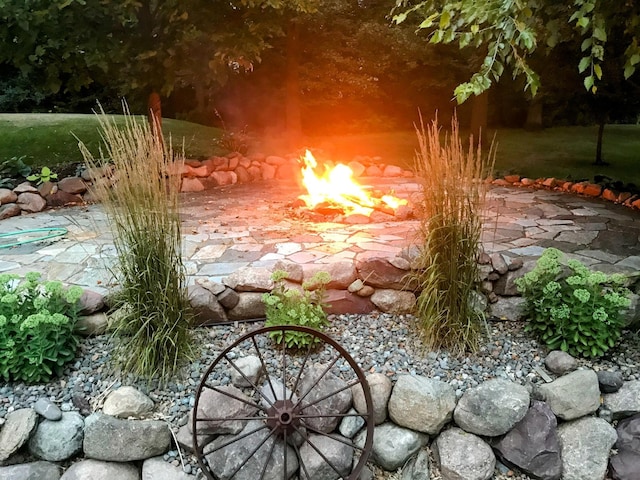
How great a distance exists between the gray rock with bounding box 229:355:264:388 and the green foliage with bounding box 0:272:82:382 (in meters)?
0.79

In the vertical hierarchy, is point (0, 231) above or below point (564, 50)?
below

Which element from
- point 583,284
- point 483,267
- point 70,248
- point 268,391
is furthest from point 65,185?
point 583,284

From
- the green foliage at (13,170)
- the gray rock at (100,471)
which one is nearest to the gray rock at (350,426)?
the gray rock at (100,471)

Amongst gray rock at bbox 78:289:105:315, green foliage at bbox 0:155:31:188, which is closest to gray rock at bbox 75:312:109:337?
gray rock at bbox 78:289:105:315

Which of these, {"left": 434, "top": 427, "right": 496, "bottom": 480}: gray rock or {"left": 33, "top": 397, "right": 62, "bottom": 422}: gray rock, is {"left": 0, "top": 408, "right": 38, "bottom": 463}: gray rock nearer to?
{"left": 33, "top": 397, "right": 62, "bottom": 422}: gray rock

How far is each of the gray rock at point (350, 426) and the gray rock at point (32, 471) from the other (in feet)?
4.21

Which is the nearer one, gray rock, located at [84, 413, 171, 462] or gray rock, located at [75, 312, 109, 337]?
gray rock, located at [84, 413, 171, 462]

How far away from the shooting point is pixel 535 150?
873 centimetres

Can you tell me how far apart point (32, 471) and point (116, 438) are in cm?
37

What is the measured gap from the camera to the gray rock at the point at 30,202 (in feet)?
16.9

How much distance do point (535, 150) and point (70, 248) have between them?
24.2 ft

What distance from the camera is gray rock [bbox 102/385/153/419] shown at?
240cm

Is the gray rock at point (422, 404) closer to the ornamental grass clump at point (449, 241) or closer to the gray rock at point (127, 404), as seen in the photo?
the ornamental grass clump at point (449, 241)

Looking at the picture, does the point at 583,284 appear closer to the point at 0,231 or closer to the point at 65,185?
the point at 0,231
